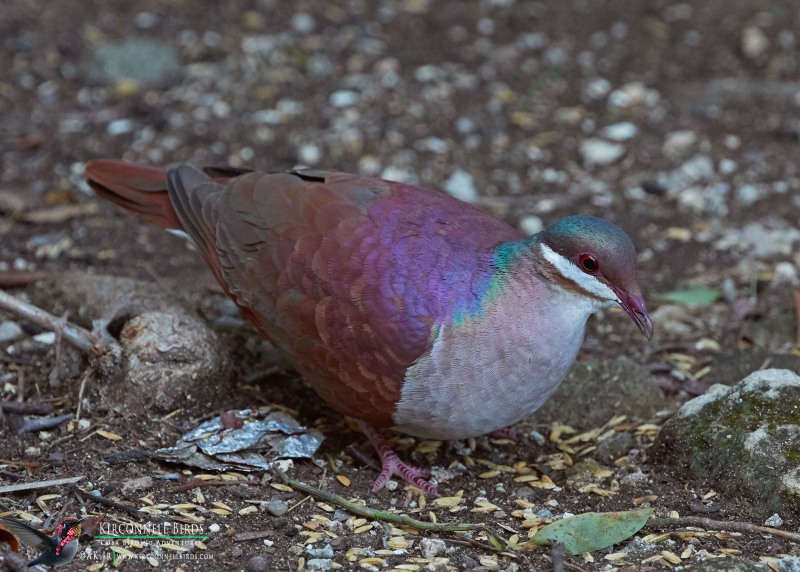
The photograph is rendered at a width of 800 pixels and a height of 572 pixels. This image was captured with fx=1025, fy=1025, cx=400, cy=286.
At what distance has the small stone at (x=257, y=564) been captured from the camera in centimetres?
328

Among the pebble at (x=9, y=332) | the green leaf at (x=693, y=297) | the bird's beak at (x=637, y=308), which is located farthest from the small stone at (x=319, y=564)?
the green leaf at (x=693, y=297)

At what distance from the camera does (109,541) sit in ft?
11.0

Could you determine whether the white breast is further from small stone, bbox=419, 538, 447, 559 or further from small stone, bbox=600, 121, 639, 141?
small stone, bbox=600, 121, 639, 141

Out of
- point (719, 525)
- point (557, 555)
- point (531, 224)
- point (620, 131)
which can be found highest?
point (620, 131)

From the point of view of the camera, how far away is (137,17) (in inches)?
287

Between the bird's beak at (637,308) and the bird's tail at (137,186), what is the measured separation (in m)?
2.01

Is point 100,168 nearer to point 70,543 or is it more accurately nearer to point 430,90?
point 70,543

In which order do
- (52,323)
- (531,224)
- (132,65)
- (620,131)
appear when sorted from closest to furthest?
(52,323) → (531,224) → (620,131) → (132,65)

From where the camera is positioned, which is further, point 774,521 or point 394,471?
point 394,471

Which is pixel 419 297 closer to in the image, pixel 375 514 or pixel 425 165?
pixel 375 514

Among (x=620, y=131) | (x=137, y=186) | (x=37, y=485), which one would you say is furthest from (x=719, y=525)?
(x=620, y=131)

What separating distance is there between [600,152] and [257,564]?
12.8 feet

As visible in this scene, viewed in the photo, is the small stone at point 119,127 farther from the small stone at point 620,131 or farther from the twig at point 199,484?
the twig at point 199,484

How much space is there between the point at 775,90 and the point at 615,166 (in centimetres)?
137
